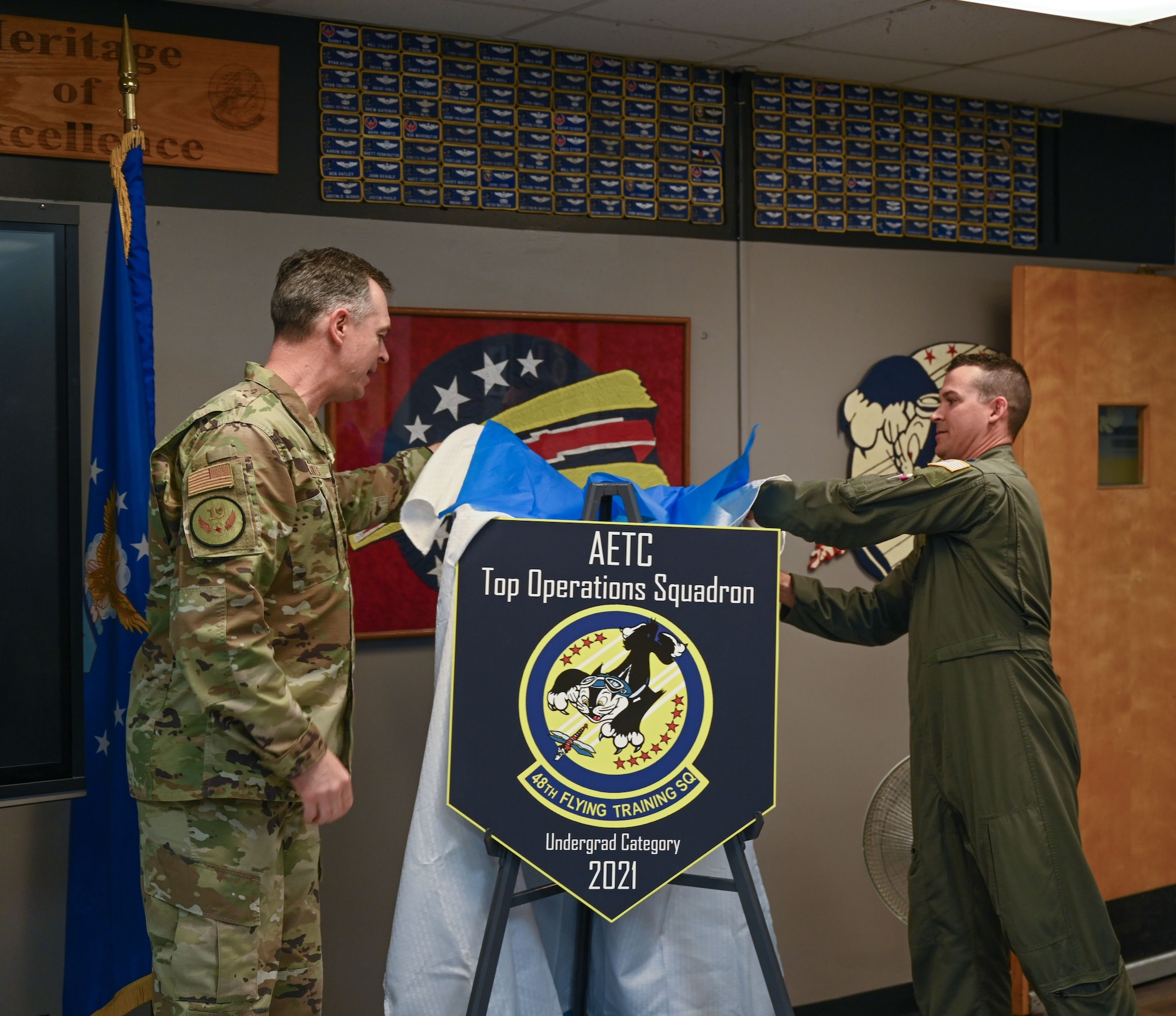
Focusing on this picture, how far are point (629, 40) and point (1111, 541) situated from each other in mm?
1985

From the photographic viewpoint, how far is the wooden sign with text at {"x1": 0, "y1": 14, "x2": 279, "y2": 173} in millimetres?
2428

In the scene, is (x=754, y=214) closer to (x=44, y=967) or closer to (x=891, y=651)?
(x=891, y=651)

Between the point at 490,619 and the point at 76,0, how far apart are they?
158 cm

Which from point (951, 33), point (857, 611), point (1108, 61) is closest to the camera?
point (857, 611)

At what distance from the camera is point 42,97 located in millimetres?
2441

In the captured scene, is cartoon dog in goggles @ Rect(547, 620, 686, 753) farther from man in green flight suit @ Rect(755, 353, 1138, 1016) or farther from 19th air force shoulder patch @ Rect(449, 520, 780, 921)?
man in green flight suit @ Rect(755, 353, 1138, 1016)

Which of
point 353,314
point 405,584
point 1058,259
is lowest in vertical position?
point 405,584

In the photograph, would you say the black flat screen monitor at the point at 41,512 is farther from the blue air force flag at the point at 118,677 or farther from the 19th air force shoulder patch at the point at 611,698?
the 19th air force shoulder patch at the point at 611,698

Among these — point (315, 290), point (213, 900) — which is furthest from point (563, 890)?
point (315, 290)

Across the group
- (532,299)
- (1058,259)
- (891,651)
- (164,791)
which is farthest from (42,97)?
(1058,259)

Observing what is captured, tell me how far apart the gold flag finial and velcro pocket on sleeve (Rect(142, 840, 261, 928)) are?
1.35 metres

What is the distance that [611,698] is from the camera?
205 cm

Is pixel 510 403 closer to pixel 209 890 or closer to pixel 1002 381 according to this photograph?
pixel 1002 381

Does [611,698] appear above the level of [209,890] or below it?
above
